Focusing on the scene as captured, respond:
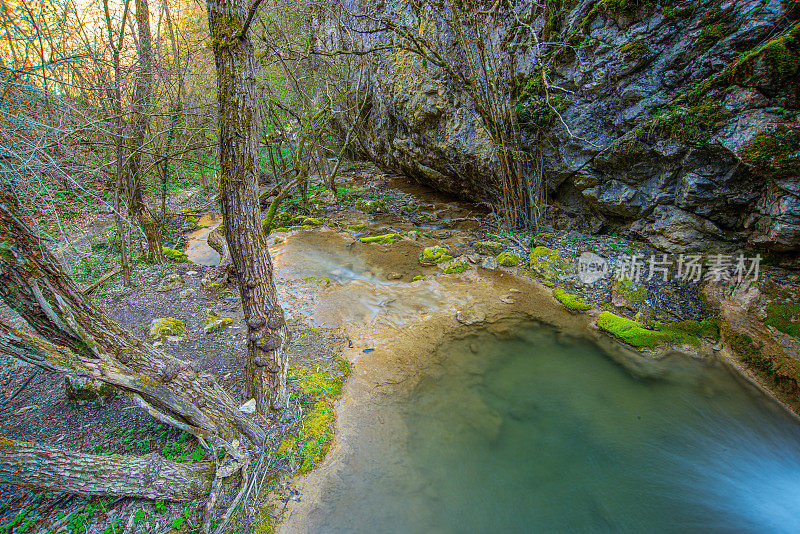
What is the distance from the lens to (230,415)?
3719mm

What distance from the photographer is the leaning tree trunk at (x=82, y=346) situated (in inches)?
104

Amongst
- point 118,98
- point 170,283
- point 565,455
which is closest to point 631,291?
point 565,455

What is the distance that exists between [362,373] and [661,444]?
4.07 metres

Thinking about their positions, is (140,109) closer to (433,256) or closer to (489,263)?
(433,256)

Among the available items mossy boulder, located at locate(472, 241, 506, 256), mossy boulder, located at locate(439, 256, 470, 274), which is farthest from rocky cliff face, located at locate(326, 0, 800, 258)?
mossy boulder, located at locate(439, 256, 470, 274)

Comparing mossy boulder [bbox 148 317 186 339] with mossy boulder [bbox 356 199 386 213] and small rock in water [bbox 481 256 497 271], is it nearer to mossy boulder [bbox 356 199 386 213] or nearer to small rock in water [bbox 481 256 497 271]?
small rock in water [bbox 481 256 497 271]

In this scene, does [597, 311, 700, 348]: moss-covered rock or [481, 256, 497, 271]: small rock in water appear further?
[481, 256, 497, 271]: small rock in water

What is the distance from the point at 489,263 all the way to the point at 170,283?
24.0 ft

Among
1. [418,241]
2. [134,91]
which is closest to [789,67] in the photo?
[418,241]

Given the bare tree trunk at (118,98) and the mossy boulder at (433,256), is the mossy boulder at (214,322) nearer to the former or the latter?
the bare tree trunk at (118,98)

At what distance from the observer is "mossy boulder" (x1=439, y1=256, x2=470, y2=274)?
8634mm

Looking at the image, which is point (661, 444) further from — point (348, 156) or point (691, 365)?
point (348, 156)

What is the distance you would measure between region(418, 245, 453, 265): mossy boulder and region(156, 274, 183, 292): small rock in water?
565 cm

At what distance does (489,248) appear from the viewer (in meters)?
9.33
